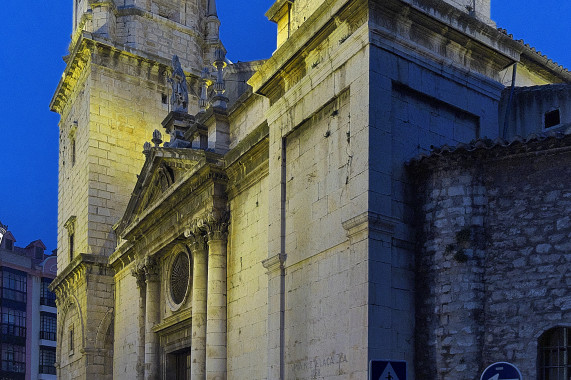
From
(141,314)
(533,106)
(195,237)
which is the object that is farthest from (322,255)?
(141,314)

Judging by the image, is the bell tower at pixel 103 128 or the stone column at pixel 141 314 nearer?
the stone column at pixel 141 314

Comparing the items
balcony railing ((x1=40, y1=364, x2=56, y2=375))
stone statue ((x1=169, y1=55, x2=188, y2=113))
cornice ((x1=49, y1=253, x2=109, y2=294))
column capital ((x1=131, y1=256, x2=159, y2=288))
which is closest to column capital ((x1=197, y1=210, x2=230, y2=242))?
column capital ((x1=131, y1=256, x2=159, y2=288))

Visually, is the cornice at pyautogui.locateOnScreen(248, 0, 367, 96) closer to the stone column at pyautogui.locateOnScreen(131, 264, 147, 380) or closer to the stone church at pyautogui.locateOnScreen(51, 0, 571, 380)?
the stone church at pyautogui.locateOnScreen(51, 0, 571, 380)

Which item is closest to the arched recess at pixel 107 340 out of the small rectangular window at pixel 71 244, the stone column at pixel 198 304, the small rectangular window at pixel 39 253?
the small rectangular window at pixel 71 244

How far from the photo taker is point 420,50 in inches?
494

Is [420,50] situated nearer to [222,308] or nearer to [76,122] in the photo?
[222,308]

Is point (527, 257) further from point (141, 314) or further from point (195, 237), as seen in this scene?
point (141, 314)

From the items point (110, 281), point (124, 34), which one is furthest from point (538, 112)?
point (124, 34)

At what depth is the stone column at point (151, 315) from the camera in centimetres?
2195

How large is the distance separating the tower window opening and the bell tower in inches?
697

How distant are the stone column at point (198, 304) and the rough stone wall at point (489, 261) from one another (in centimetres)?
777

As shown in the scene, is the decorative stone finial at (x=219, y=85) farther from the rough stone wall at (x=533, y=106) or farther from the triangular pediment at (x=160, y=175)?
the rough stone wall at (x=533, y=106)

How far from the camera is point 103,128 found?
2838 cm

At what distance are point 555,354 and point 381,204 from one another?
3.07 metres
